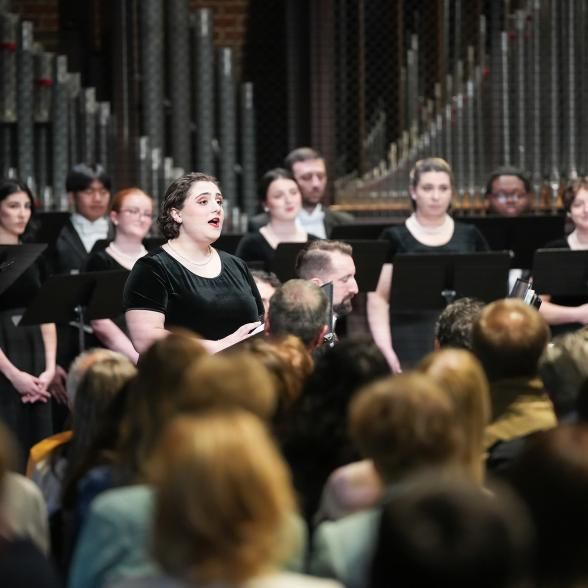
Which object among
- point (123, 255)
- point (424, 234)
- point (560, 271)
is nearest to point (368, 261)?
point (424, 234)

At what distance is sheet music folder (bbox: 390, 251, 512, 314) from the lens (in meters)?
5.80

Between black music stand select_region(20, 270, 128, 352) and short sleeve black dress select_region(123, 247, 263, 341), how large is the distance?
1233mm

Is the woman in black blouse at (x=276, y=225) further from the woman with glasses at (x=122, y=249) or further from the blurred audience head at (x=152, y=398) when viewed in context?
the blurred audience head at (x=152, y=398)

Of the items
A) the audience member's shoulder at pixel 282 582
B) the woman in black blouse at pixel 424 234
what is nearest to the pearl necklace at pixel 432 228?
the woman in black blouse at pixel 424 234

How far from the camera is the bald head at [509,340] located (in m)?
3.00

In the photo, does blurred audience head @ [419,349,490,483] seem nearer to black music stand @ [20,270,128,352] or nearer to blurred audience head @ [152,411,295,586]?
blurred audience head @ [152,411,295,586]

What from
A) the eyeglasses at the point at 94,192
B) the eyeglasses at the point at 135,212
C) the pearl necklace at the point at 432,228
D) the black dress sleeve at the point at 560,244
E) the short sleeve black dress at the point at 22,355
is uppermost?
the eyeglasses at the point at 94,192

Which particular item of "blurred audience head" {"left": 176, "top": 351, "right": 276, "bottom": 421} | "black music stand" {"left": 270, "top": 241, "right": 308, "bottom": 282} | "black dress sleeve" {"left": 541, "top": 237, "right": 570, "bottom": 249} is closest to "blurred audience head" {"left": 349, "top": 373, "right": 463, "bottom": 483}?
"blurred audience head" {"left": 176, "top": 351, "right": 276, "bottom": 421}

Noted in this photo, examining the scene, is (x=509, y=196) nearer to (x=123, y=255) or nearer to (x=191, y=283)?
(x=123, y=255)

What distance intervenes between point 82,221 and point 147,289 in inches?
92.2

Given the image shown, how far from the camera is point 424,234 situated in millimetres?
6129

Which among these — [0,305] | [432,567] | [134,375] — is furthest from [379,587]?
[0,305]

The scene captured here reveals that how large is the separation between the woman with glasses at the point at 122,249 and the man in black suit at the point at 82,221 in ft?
1.22

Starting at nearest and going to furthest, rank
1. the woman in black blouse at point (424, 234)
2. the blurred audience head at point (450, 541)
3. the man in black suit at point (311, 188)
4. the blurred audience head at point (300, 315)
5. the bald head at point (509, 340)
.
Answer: the blurred audience head at point (450, 541), the bald head at point (509, 340), the blurred audience head at point (300, 315), the woman in black blouse at point (424, 234), the man in black suit at point (311, 188)
